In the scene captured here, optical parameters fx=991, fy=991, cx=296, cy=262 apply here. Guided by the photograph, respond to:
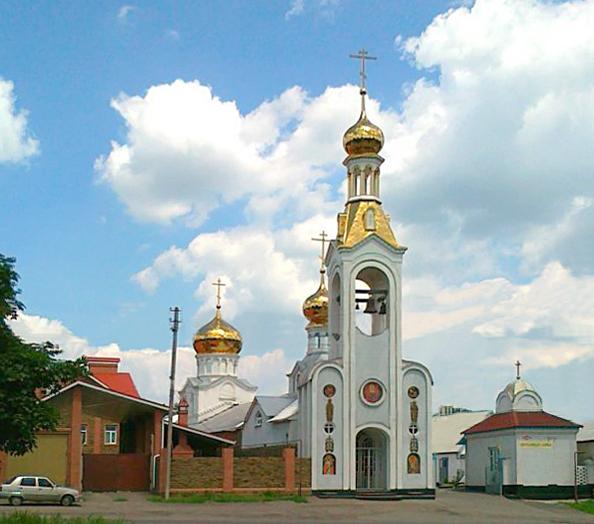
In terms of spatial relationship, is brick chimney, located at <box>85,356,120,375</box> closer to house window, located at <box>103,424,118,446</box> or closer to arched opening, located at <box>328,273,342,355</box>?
house window, located at <box>103,424,118,446</box>

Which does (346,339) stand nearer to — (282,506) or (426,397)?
(426,397)

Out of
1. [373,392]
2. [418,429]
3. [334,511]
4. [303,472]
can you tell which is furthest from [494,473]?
[334,511]

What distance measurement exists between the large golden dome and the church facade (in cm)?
4

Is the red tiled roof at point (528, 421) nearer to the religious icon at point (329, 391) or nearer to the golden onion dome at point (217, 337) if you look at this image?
the religious icon at point (329, 391)

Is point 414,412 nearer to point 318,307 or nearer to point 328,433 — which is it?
point 328,433

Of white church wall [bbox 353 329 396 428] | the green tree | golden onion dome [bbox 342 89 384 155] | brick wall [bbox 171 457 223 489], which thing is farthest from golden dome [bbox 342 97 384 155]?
the green tree

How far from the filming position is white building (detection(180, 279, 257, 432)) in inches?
2608

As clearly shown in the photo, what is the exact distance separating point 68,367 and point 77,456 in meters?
19.7

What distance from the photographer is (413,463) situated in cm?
4072

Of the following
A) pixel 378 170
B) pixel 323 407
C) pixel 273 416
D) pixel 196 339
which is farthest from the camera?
pixel 196 339

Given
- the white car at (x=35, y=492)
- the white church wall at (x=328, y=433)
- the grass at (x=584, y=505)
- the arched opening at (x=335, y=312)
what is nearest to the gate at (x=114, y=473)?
the white car at (x=35, y=492)

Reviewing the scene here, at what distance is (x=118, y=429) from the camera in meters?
51.7

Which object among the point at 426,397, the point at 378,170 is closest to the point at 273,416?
the point at 426,397

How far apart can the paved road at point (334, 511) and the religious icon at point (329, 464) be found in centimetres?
159
